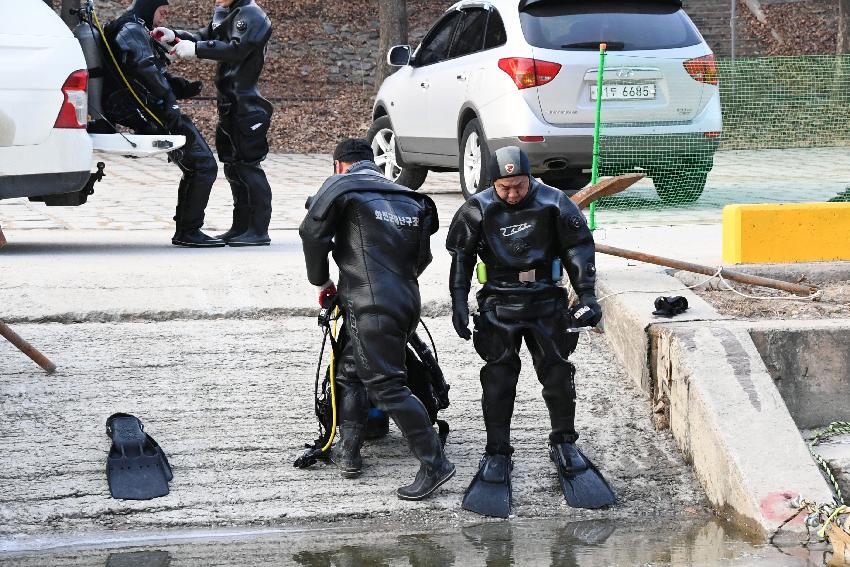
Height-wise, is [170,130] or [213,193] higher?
[170,130]

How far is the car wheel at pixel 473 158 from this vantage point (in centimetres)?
1140

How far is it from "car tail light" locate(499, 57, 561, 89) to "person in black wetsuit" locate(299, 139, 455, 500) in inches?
200

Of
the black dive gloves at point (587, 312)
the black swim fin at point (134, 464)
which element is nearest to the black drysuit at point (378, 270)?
the black dive gloves at point (587, 312)

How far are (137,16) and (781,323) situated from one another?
522cm

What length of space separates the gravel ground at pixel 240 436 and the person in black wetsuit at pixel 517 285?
1.22 ft

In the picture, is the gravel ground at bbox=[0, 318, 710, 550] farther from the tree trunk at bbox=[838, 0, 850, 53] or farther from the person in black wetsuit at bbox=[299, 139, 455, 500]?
the tree trunk at bbox=[838, 0, 850, 53]

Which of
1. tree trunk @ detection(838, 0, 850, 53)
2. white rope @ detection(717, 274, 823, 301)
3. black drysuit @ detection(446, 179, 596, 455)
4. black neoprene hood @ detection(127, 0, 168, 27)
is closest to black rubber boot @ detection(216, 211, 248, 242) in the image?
black neoprene hood @ detection(127, 0, 168, 27)

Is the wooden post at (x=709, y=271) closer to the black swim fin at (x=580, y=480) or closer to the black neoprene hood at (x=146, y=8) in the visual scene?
the black swim fin at (x=580, y=480)

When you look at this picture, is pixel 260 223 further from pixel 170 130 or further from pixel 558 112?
pixel 558 112

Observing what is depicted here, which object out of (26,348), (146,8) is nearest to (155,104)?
(146,8)

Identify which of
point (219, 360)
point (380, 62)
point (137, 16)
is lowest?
point (380, 62)

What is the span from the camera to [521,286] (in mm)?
5816

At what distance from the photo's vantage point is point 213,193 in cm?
1361

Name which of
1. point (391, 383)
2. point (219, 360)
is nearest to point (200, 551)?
point (391, 383)
